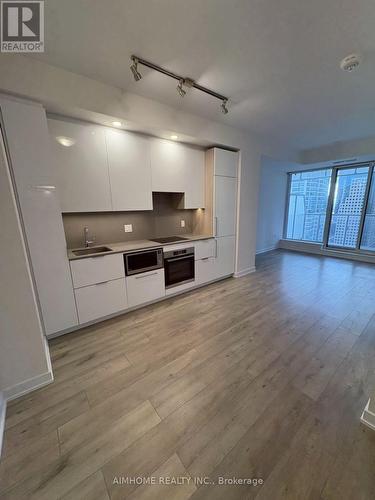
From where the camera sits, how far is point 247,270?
4285 mm

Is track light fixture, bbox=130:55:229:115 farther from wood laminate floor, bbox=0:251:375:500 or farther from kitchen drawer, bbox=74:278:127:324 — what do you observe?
wood laminate floor, bbox=0:251:375:500

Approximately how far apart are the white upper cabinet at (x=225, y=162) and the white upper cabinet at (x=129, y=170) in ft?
3.95

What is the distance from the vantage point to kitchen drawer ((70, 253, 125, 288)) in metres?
2.24

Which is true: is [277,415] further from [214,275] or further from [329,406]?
[214,275]

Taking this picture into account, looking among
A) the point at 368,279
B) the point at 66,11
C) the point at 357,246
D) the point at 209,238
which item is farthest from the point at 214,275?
the point at 357,246

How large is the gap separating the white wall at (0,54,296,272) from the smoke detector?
5.31ft

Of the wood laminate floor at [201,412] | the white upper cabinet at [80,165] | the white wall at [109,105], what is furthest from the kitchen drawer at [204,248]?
the white upper cabinet at [80,165]

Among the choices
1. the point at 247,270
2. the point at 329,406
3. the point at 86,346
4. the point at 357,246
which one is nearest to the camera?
the point at 329,406

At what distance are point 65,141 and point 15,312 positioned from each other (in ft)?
6.05

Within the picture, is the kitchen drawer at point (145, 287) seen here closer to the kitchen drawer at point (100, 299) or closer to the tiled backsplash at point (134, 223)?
the kitchen drawer at point (100, 299)

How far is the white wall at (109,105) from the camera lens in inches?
67.0

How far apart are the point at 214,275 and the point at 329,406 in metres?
2.42

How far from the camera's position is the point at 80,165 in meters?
2.29

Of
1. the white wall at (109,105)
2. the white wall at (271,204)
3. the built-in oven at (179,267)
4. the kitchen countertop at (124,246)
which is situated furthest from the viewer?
the white wall at (271,204)
